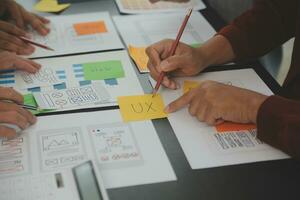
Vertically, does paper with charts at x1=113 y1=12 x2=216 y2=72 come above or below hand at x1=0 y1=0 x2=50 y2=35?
below

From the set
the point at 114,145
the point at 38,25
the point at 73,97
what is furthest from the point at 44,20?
the point at 114,145

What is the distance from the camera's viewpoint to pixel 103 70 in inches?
43.4

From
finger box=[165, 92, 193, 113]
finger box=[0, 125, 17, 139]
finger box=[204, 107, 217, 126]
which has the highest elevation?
finger box=[0, 125, 17, 139]

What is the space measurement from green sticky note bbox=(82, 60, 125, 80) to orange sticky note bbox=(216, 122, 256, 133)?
30 centimetres

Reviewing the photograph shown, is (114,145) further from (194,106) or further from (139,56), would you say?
(139,56)

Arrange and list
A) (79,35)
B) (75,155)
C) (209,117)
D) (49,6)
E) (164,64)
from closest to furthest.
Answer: (75,155), (209,117), (164,64), (79,35), (49,6)

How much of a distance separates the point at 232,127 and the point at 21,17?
30.1 inches

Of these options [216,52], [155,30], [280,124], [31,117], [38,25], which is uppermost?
[38,25]

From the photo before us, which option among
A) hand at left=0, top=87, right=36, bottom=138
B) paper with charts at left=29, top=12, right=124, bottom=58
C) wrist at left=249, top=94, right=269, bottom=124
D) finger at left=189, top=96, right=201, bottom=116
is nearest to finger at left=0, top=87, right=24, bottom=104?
hand at left=0, top=87, right=36, bottom=138

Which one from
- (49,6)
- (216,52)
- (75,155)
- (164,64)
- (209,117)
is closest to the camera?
(75,155)

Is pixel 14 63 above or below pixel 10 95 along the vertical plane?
above

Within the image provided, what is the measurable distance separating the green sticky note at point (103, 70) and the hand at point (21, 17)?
0.27 meters

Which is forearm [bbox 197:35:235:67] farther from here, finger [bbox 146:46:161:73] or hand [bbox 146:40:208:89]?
finger [bbox 146:46:161:73]

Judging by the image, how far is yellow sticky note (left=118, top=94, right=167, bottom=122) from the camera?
0.94 meters
